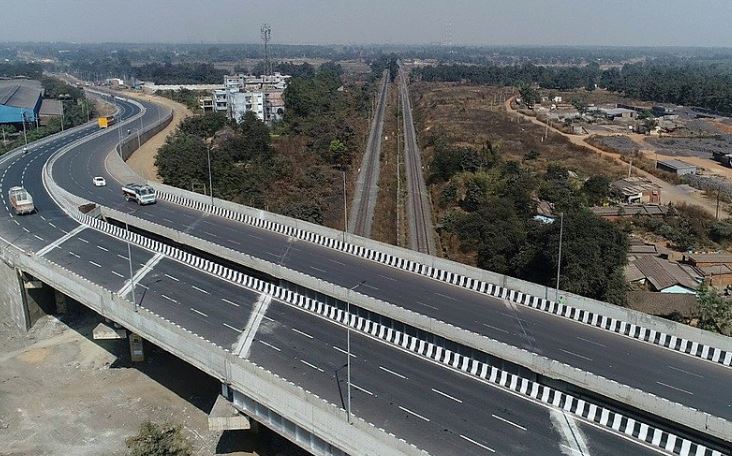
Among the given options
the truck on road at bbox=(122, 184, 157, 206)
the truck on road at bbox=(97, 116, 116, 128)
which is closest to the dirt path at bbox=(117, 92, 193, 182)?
the truck on road at bbox=(97, 116, 116, 128)

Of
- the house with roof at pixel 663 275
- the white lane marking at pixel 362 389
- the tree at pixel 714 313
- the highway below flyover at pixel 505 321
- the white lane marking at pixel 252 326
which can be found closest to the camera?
the white lane marking at pixel 362 389

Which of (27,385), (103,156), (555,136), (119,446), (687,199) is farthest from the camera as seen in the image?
(555,136)

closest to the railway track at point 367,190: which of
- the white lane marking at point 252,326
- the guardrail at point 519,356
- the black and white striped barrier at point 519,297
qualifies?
the black and white striped barrier at point 519,297

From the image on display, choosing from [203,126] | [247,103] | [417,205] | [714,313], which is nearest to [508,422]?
[714,313]

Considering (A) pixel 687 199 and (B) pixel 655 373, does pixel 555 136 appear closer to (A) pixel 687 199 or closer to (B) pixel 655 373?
(A) pixel 687 199

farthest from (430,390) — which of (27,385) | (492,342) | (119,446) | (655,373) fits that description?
(27,385)

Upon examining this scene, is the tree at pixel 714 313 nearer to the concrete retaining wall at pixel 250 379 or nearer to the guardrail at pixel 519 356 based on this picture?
the guardrail at pixel 519 356
